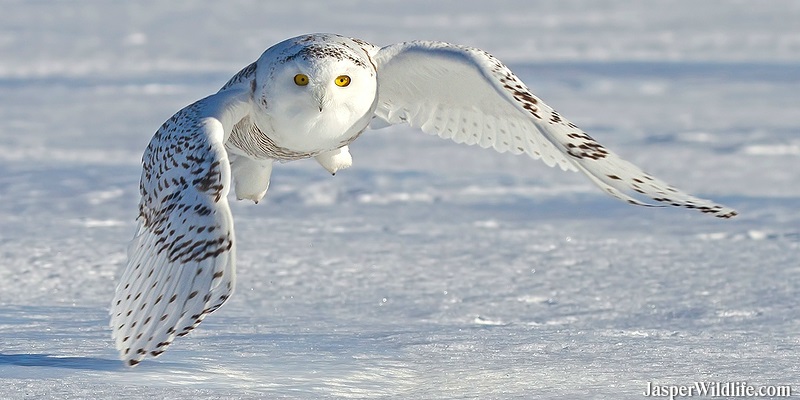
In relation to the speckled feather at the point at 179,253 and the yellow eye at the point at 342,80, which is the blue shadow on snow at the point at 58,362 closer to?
the speckled feather at the point at 179,253

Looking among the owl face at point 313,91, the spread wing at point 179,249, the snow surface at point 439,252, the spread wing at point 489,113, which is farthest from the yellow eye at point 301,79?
the snow surface at point 439,252

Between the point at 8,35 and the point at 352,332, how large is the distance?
9.65m

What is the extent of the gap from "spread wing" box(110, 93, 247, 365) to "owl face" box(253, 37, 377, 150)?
20 cm

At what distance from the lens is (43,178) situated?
6148mm

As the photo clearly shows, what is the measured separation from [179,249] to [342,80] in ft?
2.33

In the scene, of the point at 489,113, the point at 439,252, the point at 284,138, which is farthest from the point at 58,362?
the point at 439,252

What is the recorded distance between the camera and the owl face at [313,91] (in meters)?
3.13

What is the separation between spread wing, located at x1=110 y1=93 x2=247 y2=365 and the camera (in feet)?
8.54

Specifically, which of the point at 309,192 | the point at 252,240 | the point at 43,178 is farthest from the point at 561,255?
the point at 43,178

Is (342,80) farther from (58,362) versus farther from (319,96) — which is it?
(58,362)

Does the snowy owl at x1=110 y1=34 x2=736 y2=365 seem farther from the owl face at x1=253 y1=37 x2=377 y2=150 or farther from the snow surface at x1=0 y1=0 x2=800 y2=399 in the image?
the snow surface at x1=0 y1=0 x2=800 y2=399

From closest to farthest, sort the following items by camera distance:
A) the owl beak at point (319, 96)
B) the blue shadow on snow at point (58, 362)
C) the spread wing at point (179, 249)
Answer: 1. the spread wing at point (179, 249)
2. the blue shadow on snow at point (58, 362)
3. the owl beak at point (319, 96)

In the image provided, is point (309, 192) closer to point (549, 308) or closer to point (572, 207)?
point (572, 207)

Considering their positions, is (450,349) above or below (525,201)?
below
